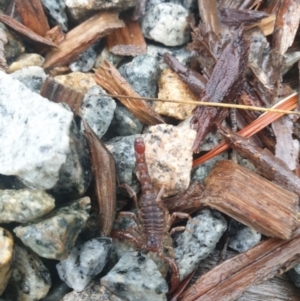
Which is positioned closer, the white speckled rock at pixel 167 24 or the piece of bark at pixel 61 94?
the piece of bark at pixel 61 94

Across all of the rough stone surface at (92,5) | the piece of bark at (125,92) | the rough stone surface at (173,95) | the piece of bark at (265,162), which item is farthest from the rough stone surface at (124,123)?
the rough stone surface at (92,5)

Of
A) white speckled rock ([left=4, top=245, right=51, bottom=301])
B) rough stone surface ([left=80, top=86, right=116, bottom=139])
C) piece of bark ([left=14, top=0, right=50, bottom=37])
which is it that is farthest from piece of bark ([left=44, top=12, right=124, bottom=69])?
white speckled rock ([left=4, top=245, right=51, bottom=301])

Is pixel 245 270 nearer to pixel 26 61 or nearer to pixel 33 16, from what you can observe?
pixel 26 61

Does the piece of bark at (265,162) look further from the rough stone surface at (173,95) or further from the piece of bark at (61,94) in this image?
the piece of bark at (61,94)

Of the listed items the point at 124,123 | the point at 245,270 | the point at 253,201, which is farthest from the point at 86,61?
the point at 245,270

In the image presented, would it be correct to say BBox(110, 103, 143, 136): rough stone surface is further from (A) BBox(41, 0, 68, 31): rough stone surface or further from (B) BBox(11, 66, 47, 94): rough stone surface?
(A) BBox(41, 0, 68, 31): rough stone surface
